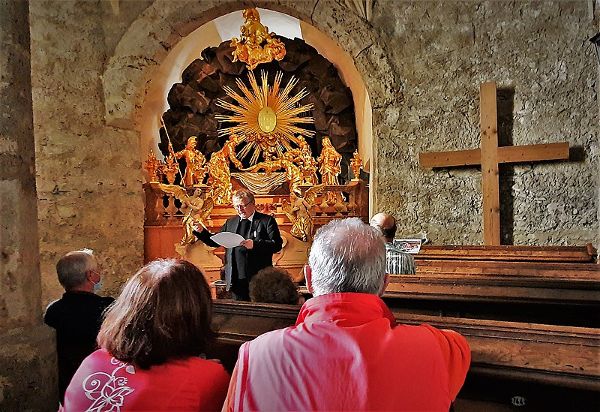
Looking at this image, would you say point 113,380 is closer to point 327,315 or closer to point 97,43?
point 327,315

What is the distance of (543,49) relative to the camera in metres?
5.81

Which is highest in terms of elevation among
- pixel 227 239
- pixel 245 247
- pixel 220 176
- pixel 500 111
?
pixel 500 111

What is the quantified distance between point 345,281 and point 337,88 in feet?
27.4

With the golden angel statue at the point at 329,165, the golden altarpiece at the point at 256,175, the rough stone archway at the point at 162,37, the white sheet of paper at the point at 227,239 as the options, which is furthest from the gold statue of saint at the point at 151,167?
the white sheet of paper at the point at 227,239

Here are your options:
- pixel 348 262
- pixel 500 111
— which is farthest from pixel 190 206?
pixel 348 262

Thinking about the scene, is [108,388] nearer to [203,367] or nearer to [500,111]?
[203,367]

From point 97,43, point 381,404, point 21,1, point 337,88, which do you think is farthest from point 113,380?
point 337,88

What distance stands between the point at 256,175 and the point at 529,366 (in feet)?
23.7

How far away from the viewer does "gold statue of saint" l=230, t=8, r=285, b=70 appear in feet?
27.3

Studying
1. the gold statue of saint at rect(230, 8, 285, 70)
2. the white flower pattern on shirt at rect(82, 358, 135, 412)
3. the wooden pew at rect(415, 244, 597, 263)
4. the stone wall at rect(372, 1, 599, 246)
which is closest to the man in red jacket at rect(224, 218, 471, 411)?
the white flower pattern on shirt at rect(82, 358, 135, 412)

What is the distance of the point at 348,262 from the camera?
4.46 ft

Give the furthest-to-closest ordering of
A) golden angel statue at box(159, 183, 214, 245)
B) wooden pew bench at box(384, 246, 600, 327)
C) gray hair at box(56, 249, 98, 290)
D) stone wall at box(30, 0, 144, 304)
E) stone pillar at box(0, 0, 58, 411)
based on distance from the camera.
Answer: golden angel statue at box(159, 183, 214, 245)
stone wall at box(30, 0, 144, 304)
wooden pew bench at box(384, 246, 600, 327)
gray hair at box(56, 249, 98, 290)
stone pillar at box(0, 0, 58, 411)

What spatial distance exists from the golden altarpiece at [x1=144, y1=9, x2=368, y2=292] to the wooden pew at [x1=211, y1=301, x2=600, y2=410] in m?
6.14

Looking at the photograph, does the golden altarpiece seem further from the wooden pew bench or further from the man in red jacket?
the man in red jacket
